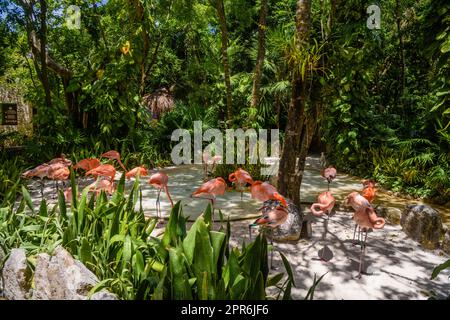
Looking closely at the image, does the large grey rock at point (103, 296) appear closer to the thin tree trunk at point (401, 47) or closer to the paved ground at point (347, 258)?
the paved ground at point (347, 258)

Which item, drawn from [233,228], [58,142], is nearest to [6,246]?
[233,228]

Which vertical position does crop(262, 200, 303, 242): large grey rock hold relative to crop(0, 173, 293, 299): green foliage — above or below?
below

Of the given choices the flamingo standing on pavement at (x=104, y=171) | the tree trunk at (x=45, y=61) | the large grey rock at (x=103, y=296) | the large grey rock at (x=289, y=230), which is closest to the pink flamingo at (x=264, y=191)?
the large grey rock at (x=289, y=230)

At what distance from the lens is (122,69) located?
7.05m

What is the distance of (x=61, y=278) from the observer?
2043 mm

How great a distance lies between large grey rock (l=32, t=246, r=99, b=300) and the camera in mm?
1979

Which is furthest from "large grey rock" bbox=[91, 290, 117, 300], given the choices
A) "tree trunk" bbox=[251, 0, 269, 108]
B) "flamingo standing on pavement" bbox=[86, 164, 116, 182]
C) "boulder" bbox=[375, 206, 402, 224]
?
"tree trunk" bbox=[251, 0, 269, 108]

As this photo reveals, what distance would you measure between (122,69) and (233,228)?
4.64m

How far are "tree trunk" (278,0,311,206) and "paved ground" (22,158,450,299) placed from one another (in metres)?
0.53

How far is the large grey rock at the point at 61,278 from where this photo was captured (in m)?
1.98

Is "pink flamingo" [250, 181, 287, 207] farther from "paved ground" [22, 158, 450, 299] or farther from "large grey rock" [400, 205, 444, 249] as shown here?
"large grey rock" [400, 205, 444, 249]

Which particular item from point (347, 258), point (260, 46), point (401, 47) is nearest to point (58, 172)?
point (347, 258)
